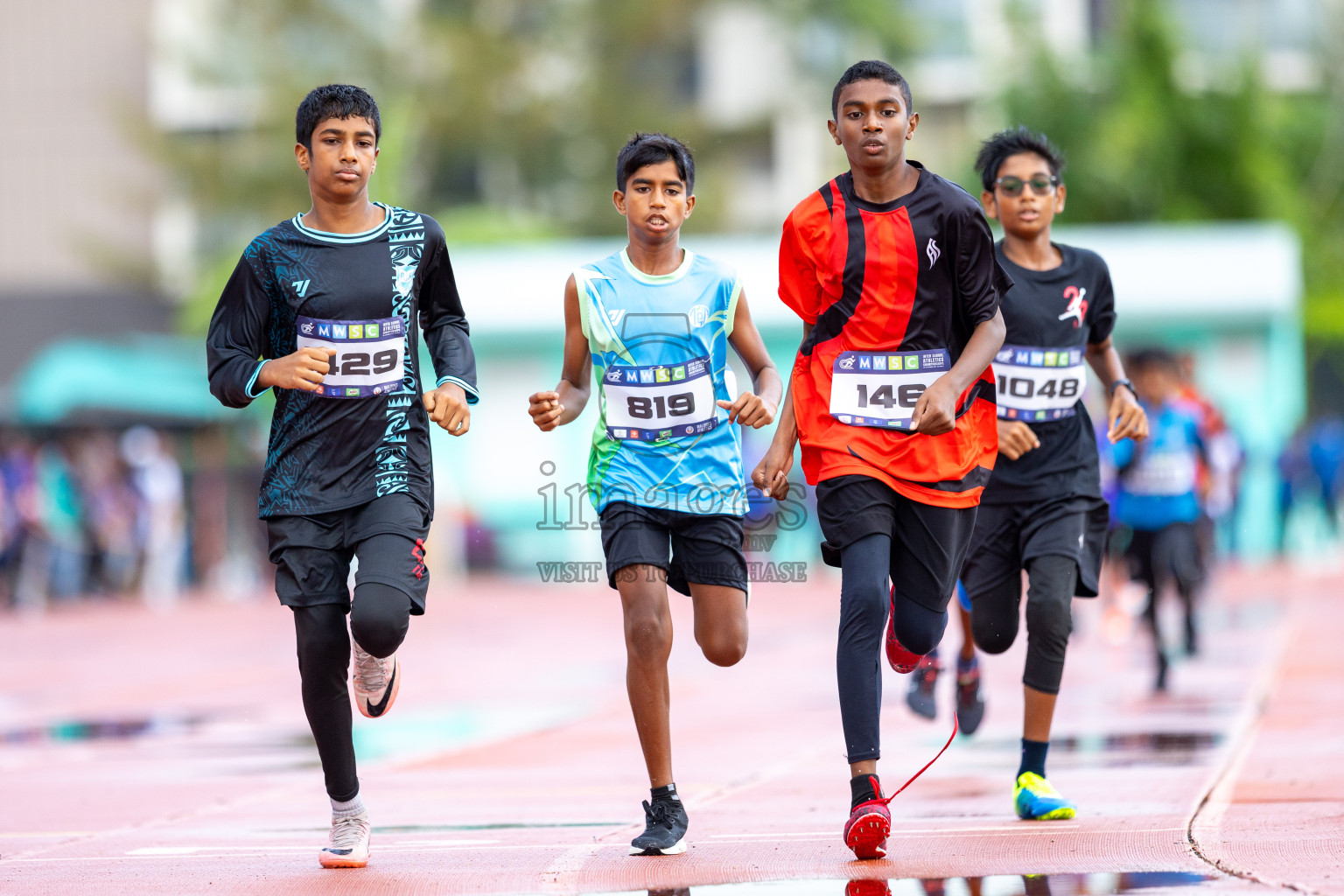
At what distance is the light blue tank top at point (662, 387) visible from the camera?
18.5ft

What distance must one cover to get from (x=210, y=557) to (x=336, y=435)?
20.8m

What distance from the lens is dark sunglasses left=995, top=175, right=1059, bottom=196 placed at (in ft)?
21.9

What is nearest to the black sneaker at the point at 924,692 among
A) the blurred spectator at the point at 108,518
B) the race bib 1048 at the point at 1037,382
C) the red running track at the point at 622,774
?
the red running track at the point at 622,774

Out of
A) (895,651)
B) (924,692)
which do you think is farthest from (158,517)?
(895,651)

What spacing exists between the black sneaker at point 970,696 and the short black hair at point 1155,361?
455 cm

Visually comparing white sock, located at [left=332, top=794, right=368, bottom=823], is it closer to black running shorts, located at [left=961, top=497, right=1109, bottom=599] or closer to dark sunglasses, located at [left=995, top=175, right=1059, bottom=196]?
black running shorts, located at [left=961, top=497, right=1109, bottom=599]

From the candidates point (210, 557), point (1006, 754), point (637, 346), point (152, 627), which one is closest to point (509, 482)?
point (210, 557)

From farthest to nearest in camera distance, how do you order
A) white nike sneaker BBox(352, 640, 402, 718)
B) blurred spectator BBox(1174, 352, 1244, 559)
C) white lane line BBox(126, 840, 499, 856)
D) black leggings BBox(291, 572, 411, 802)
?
1. blurred spectator BBox(1174, 352, 1244, 559)
2. white lane line BBox(126, 840, 499, 856)
3. white nike sneaker BBox(352, 640, 402, 718)
4. black leggings BBox(291, 572, 411, 802)

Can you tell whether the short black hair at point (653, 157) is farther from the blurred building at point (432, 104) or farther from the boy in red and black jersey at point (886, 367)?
the blurred building at point (432, 104)

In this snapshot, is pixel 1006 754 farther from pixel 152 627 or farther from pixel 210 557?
pixel 210 557

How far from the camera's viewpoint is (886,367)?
5520mm

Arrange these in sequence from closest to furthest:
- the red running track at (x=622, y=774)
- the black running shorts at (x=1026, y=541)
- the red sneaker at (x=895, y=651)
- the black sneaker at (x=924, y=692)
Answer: the red running track at (x=622, y=774), the red sneaker at (x=895, y=651), the black running shorts at (x=1026, y=541), the black sneaker at (x=924, y=692)

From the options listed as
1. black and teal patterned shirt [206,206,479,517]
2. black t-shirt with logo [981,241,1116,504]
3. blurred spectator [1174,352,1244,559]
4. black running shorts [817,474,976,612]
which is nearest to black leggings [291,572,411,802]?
black and teal patterned shirt [206,206,479,517]

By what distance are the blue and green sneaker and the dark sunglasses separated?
6.86 ft
